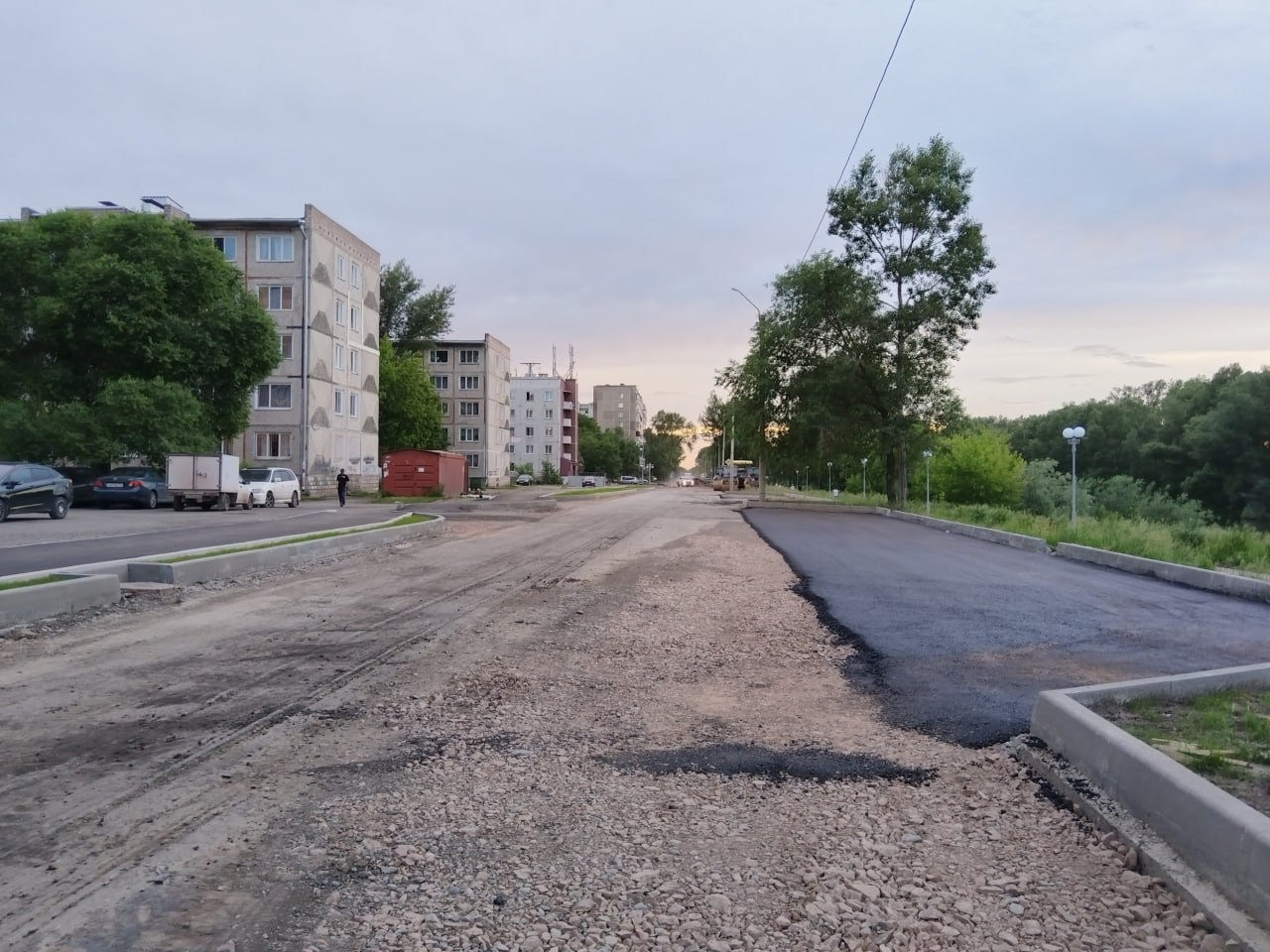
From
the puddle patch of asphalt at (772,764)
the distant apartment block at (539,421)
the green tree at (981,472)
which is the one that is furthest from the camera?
the distant apartment block at (539,421)

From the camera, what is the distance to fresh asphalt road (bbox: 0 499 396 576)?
1459cm

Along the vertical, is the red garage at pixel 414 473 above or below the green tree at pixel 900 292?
below

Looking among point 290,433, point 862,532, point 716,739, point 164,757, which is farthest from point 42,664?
point 290,433

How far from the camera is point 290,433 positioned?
50.9 meters

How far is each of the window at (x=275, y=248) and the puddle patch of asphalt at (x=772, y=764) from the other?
166ft

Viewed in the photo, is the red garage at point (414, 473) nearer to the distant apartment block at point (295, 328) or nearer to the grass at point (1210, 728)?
the distant apartment block at point (295, 328)

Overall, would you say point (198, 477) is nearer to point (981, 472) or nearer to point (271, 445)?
point (271, 445)

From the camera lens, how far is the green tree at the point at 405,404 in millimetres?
73938

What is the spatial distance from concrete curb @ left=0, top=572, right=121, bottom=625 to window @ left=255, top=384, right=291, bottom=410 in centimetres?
4195

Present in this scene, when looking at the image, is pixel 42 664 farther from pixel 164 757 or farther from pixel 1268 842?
pixel 1268 842

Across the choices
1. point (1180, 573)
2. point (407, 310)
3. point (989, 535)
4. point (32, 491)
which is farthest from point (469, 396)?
point (1180, 573)

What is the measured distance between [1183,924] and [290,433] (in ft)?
170

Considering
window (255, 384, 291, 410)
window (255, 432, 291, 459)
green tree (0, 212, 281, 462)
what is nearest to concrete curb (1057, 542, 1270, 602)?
green tree (0, 212, 281, 462)

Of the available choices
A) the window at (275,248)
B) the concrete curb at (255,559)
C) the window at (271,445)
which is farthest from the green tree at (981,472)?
the concrete curb at (255,559)
